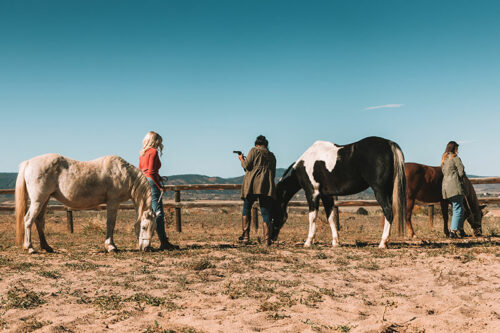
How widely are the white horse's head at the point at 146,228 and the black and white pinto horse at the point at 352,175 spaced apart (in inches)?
99.7

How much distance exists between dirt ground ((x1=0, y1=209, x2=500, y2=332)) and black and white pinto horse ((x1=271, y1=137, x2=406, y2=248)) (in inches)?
29.7

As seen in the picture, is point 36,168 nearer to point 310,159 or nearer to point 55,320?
point 55,320

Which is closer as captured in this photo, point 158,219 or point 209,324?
point 209,324

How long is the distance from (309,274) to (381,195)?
8.59 feet

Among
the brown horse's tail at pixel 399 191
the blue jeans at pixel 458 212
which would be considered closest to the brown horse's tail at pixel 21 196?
the brown horse's tail at pixel 399 191

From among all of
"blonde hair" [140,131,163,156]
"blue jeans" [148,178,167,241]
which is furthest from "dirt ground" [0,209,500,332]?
"blonde hair" [140,131,163,156]

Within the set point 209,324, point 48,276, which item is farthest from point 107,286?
point 209,324

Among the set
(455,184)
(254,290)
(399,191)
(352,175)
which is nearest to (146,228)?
(254,290)

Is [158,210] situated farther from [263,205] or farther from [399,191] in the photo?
[399,191]

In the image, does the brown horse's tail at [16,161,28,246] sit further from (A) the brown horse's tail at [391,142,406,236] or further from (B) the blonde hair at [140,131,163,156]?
(A) the brown horse's tail at [391,142,406,236]

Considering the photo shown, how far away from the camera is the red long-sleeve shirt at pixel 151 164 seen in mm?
7441

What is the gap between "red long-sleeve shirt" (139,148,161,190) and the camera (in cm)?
744

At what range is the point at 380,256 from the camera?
22.2ft

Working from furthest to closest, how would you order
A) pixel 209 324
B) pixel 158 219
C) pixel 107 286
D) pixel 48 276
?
pixel 158 219 < pixel 48 276 < pixel 107 286 < pixel 209 324
